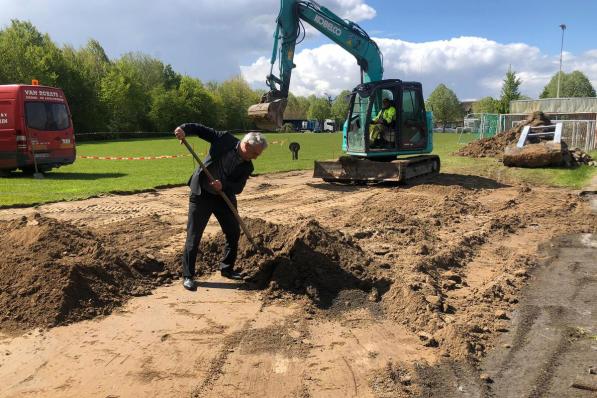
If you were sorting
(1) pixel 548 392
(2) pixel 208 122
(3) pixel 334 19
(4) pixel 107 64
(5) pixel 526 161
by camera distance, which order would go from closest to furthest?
(1) pixel 548 392 < (3) pixel 334 19 < (5) pixel 526 161 < (4) pixel 107 64 < (2) pixel 208 122

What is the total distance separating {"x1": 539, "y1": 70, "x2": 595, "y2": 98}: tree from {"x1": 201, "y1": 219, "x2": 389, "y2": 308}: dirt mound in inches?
3147

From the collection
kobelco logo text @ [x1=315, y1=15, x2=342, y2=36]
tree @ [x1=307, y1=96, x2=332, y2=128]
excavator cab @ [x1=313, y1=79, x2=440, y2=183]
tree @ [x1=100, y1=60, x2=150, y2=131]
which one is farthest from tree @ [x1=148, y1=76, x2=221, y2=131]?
excavator cab @ [x1=313, y1=79, x2=440, y2=183]

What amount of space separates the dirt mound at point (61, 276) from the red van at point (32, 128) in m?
10.4

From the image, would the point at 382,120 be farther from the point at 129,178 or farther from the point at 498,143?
the point at 498,143

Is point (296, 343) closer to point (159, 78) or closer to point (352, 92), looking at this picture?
point (352, 92)

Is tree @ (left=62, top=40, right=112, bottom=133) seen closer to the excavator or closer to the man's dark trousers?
the excavator

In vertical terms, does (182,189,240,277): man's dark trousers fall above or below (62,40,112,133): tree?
below

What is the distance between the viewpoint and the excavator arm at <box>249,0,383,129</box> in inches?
536

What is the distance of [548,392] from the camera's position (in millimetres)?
3533

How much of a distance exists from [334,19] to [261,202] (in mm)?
7427

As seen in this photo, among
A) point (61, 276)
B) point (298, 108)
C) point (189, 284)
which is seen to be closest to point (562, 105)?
point (189, 284)

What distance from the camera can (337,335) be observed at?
4.50 m

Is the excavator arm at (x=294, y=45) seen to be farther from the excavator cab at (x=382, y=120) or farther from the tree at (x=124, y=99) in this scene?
the tree at (x=124, y=99)

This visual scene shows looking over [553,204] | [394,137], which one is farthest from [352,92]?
[553,204]
